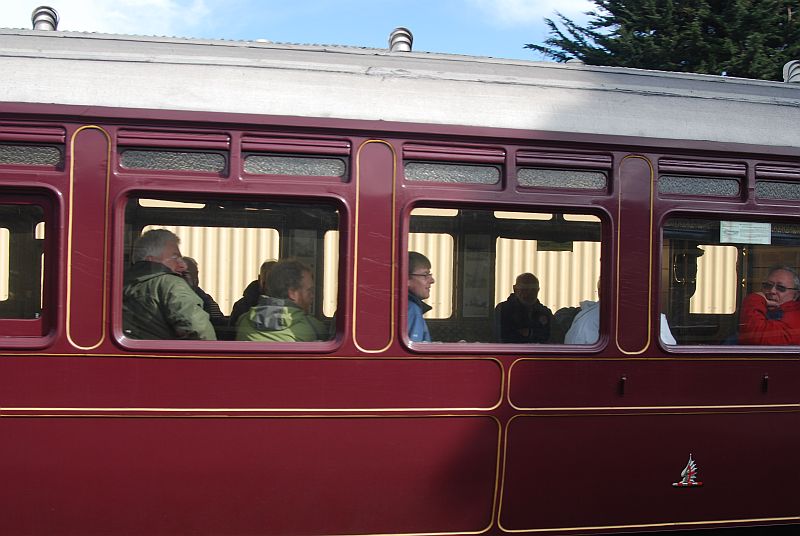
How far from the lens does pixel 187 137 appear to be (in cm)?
371

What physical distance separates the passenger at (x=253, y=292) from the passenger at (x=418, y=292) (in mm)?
694

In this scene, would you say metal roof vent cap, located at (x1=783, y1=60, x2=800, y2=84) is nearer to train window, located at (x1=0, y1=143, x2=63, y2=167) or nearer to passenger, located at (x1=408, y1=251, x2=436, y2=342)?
passenger, located at (x1=408, y1=251, x2=436, y2=342)

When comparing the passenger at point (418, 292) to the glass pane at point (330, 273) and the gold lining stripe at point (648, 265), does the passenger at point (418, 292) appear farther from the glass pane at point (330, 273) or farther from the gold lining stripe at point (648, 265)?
the gold lining stripe at point (648, 265)

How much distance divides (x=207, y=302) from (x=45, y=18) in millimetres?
1951

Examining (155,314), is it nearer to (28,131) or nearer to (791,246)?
(28,131)

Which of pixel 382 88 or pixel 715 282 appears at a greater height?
pixel 382 88

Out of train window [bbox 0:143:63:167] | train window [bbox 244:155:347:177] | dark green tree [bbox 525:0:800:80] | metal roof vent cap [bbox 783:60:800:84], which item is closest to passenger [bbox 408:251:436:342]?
train window [bbox 244:155:347:177]

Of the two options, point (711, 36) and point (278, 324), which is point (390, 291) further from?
point (711, 36)

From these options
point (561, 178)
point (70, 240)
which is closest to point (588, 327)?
point (561, 178)

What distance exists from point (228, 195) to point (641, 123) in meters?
2.15

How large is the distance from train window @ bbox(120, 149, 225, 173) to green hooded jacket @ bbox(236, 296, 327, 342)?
70 cm

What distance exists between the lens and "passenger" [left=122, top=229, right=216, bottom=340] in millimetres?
3738

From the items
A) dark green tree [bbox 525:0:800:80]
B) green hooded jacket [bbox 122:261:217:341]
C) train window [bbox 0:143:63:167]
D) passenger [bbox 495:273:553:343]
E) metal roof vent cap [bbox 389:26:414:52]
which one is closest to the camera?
train window [bbox 0:143:63:167]

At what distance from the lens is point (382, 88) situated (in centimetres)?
394
